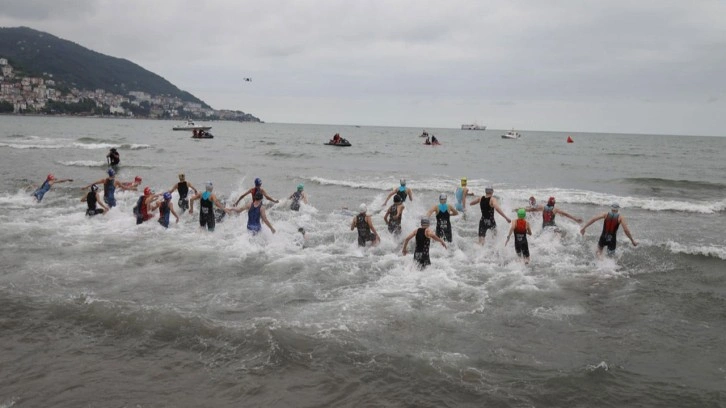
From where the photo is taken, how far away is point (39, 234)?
14.3 metres

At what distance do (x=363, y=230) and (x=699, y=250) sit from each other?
9.53 m

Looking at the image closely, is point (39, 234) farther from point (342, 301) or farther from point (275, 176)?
point (275, 176)

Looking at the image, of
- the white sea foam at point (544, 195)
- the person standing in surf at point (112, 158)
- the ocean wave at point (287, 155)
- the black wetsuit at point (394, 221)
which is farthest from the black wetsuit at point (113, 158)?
the black wetsuit at point (394, 221)

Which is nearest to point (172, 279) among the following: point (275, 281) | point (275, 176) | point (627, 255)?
point (275, 281)

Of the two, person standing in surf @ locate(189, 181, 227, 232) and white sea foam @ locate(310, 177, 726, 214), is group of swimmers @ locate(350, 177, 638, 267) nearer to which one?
person standing in surf @ locate(189, 181, 227, 232)

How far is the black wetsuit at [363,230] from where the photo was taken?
13477mm

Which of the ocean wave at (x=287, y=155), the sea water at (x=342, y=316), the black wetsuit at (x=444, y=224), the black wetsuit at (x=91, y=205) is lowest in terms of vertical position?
the sea water at (x=342, y=316)

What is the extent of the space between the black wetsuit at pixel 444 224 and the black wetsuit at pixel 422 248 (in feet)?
7.08

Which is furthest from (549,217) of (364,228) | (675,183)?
(675,183)

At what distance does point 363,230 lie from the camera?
532 inches

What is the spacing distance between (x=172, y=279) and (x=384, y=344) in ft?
17.7

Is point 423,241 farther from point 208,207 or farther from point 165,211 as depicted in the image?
point 165,211

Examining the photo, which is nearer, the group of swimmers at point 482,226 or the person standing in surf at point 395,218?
the group of swimmers at point 482,226

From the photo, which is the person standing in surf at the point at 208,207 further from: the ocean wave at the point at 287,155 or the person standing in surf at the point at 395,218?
the ocean wave at the point at 287,155
